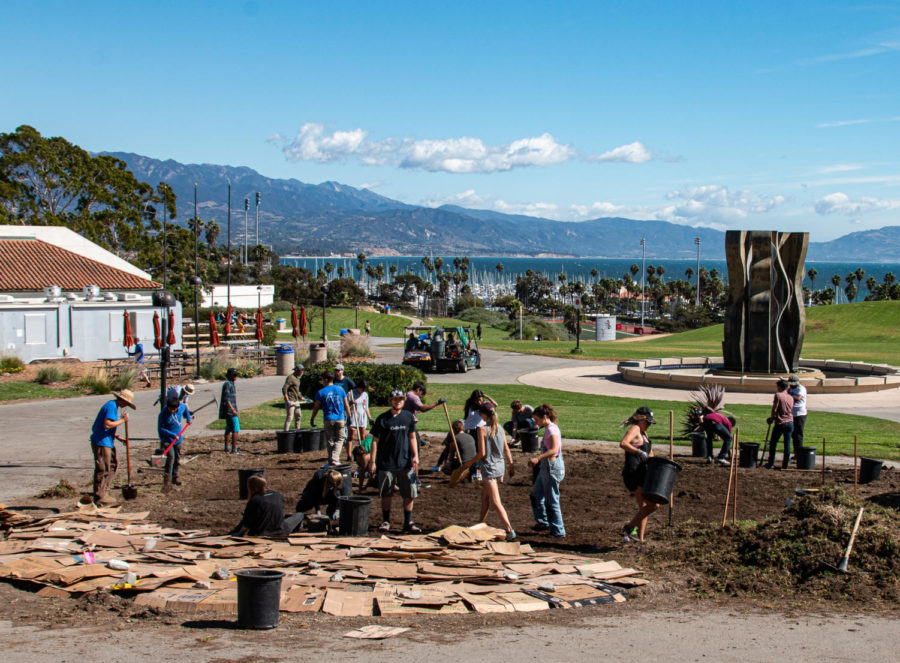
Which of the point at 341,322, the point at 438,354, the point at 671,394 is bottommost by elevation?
the point at 671,394

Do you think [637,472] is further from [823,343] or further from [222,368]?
[823,343]

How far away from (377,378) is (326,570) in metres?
15.9

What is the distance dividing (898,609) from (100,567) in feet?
25.6

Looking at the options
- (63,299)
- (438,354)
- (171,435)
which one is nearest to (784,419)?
(171,435)

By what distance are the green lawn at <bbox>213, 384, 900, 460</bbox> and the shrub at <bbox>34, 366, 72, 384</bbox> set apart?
902 centimetres

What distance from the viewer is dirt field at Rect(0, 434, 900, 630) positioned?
8.38 metres

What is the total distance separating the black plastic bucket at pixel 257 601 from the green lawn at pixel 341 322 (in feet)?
168

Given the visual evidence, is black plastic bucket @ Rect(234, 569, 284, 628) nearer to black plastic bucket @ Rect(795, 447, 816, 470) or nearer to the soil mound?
the soil mound

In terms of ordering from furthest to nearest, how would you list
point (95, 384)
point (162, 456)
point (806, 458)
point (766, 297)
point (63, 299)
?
point (63, 299) < point (766, 297) < point (95, 384) < point (806, 458) < point (162, 456)

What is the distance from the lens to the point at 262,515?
10.2 m

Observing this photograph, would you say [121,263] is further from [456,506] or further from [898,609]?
[898,609]

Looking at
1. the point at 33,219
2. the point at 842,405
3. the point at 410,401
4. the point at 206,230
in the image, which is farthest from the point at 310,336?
the point at 206,230

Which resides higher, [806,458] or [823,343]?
[823,343]

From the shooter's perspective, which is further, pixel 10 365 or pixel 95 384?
pixel 10 365
